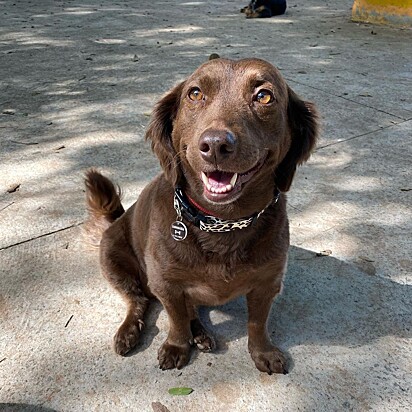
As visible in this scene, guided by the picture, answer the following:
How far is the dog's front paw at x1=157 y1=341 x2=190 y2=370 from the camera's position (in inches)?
86.1

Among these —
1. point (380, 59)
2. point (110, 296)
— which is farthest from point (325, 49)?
point (110, 296)

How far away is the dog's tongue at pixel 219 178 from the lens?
6.08 ft

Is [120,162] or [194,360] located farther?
[120,162]

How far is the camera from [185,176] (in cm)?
205

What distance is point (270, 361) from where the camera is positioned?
2.16m

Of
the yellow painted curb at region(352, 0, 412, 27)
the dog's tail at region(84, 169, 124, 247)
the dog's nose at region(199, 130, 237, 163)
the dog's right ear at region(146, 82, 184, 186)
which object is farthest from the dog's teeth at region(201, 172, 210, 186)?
the yellow painted curb at region(352, 0, 412, 27)

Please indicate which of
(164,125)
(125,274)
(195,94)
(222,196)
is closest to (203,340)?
(125,274)

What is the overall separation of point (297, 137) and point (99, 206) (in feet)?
4.46

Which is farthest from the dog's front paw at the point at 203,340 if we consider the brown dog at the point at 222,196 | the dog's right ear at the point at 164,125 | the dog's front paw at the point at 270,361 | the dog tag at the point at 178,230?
the dog's right ear at the point at 164,125

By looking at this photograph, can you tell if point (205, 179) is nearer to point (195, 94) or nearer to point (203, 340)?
point (195, 94)

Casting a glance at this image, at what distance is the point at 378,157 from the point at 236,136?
2608 mm

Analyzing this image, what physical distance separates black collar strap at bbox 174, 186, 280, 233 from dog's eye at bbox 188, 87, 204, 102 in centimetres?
39

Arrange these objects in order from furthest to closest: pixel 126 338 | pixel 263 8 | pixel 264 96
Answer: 1. pixel 263 8
2. pixel 126 338
3. pixel 264 96

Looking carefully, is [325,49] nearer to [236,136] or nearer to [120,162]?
[120,162]
